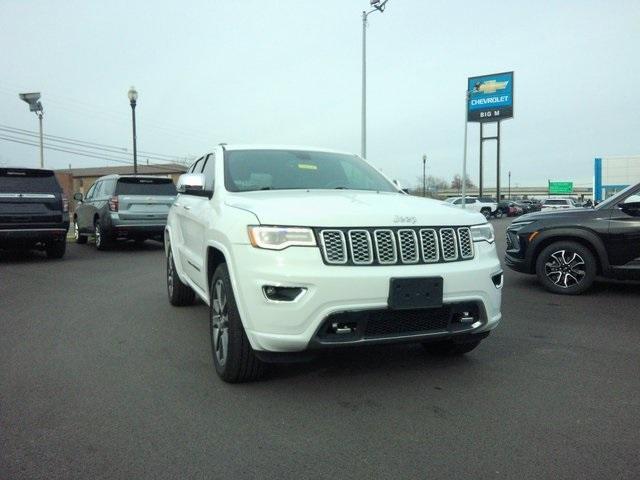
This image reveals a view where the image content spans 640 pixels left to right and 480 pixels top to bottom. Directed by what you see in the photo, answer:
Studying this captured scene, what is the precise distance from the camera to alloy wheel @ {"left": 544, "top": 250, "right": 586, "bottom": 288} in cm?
693

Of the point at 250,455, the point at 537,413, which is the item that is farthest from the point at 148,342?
the point at 537,413

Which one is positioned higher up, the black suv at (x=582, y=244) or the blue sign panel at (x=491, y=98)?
the blue sign panel at (x=491, y=98)

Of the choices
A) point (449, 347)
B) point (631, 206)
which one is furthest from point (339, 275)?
point (631, 206)

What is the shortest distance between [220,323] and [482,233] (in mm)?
1968

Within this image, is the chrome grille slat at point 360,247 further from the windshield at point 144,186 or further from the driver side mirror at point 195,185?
the windshield at point 144,186

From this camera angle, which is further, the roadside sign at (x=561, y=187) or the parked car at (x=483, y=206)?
the roadside sign at (x=561, y=187)

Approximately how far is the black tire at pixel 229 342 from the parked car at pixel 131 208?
876cm

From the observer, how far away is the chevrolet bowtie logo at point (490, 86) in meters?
47.3

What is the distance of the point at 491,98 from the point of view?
47.6m

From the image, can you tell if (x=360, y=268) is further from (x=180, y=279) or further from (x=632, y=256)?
(x=632, y=256)

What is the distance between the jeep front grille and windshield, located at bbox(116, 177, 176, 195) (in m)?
10.0

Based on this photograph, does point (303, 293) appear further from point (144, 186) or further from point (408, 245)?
point (144, 186)

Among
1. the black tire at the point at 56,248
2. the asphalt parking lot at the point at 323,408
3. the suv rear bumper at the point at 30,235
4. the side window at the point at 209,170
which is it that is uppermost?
the side window at the point at 209,170

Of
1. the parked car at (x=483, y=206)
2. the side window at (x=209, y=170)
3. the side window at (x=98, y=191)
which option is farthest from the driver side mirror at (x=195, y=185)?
the parked car at (x=483, y=206)
